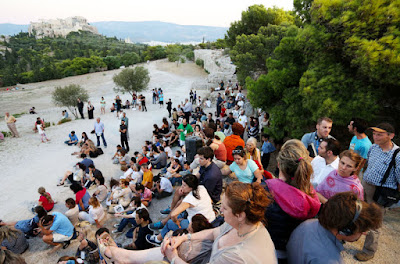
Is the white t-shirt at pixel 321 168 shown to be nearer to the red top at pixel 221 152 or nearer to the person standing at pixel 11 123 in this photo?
the red top at pixel 221 152

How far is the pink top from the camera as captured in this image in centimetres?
293

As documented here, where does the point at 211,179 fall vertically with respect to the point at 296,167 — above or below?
below

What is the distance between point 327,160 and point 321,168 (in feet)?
0.55

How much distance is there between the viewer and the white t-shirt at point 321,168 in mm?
3488

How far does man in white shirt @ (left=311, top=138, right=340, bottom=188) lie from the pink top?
0.31 meters

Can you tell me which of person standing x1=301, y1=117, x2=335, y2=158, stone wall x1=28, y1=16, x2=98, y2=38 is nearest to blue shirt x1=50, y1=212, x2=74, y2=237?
person standing x1=301, y1=117, x2=335, y2=158

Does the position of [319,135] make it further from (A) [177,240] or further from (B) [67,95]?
(B) [67,95]

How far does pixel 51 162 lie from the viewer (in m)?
10.5

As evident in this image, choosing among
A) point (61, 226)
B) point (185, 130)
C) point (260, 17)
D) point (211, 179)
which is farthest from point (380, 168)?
point (260, 17)

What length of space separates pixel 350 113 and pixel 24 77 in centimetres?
5997

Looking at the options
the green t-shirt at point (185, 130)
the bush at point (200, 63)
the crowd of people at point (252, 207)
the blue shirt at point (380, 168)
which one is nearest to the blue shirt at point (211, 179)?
the crowd of people at point (252, 207)

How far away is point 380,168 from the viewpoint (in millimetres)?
3467

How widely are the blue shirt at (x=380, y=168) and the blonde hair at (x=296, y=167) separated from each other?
6.76ft

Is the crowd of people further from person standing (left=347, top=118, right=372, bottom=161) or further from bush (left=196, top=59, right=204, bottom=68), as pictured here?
bush (left=196, top=59, right=204, bottom=68)
